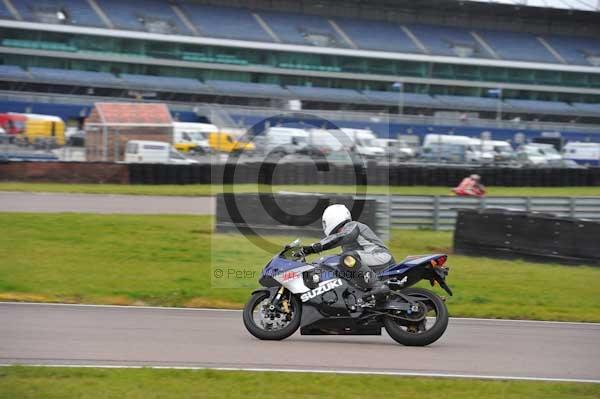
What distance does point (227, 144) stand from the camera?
96.9 feet

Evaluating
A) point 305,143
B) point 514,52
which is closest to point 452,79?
point 514,52

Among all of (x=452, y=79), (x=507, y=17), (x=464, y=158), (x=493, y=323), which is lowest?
(x=493, y=323)

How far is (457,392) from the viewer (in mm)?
6516

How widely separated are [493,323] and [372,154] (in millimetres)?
21117

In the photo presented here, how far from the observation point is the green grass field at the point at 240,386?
6090 millimetres

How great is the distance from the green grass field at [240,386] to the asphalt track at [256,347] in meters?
0.36

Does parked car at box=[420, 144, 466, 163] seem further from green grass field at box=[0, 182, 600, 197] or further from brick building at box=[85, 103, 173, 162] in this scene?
brick building at box=[85, 103, 173, 162]

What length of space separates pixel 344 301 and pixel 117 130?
21622 millimetres

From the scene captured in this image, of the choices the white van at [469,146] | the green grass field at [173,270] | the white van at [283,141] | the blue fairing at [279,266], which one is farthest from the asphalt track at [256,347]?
the white van at [469,146]

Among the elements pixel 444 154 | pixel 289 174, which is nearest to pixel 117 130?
pixel 289 174

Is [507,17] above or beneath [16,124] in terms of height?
above

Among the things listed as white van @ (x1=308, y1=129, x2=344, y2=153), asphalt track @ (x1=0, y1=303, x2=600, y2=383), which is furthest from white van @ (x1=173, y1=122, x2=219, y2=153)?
asphalt track @ (x1=0, y1=303, x2=600, y2=383)

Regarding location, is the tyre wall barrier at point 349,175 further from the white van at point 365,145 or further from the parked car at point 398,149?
the parked car at point 398,149

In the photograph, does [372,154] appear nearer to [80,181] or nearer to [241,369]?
[80,181]
